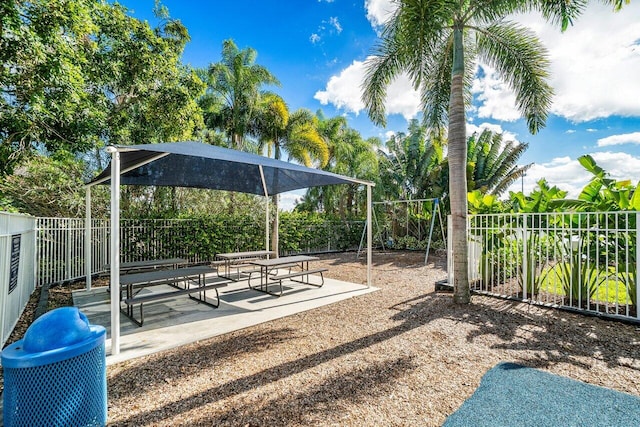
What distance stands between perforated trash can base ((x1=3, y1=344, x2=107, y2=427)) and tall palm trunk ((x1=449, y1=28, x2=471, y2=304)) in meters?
5.71

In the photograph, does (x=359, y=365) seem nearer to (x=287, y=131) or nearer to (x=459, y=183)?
(x=459, y=183)

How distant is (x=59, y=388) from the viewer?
2.17m

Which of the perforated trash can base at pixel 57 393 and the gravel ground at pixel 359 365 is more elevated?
the perforated trash can base at pixel 57 393

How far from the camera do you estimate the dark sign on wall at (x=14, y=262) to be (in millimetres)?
4340

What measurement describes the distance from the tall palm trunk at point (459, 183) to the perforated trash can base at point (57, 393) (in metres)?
5.71

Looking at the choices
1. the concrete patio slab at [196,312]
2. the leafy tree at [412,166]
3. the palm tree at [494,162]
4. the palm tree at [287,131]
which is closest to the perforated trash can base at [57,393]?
the concrete patio slab at [196,312]

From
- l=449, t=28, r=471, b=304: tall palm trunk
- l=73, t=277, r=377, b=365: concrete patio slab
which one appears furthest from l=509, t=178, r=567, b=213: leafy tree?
l=73, t=277, r=377, b=365: concrete patio slab

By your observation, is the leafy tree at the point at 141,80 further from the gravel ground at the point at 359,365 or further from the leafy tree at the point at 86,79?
the gravel ground at the point at 359,365

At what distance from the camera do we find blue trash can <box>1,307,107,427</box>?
2.05 m

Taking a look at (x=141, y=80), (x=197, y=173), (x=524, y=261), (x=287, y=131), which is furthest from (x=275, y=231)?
(x=524, y=261)

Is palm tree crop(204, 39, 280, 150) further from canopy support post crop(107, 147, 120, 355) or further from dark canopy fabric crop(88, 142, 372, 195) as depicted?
canopy support post crop(107, 147, 120, 355)

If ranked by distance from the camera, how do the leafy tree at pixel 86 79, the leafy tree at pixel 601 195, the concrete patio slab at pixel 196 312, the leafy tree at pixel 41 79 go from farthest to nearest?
1. the leafy tree at pixel 86 79
2. the leafy tree at pixel 41 79
3. the leafy tree at pixel 601 195
4. the concrete patio slab at pixel 196 312


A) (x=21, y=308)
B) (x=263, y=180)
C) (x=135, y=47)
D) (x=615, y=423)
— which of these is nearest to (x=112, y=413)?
(x=615, y=423)

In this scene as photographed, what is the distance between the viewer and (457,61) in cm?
607
